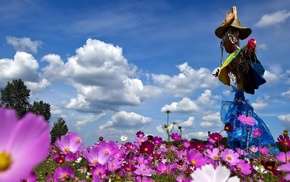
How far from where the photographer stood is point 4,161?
17.5 inches

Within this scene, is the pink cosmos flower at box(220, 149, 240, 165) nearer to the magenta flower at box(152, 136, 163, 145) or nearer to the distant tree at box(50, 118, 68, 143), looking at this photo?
the magenta flower at box(152, 136, 163, 145)

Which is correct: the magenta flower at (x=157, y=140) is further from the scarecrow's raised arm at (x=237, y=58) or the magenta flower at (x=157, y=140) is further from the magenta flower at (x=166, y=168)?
the scarecrow's raised arm at (x=237, y=58)

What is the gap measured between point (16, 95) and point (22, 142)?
149 ft

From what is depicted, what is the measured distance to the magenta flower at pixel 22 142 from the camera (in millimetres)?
430

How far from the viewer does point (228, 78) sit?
308 inches

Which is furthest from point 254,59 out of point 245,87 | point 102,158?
point 102,158

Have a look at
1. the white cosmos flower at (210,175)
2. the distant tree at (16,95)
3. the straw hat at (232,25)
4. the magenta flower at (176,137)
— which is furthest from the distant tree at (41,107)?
A: the white cosmos flower at (210,175)

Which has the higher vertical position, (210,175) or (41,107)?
(41,107)

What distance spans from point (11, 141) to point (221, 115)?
7.43m

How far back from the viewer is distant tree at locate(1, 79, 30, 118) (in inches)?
1715

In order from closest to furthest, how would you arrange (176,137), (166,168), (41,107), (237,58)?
(166,168) → (176,137) → (237,58) → (41,107)

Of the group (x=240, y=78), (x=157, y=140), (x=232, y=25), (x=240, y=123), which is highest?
(x=232, y=25)

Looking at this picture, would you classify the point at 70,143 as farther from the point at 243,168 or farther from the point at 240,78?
the point at 240,78

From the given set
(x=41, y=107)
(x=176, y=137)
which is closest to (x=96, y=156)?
(x=176, y=137)
